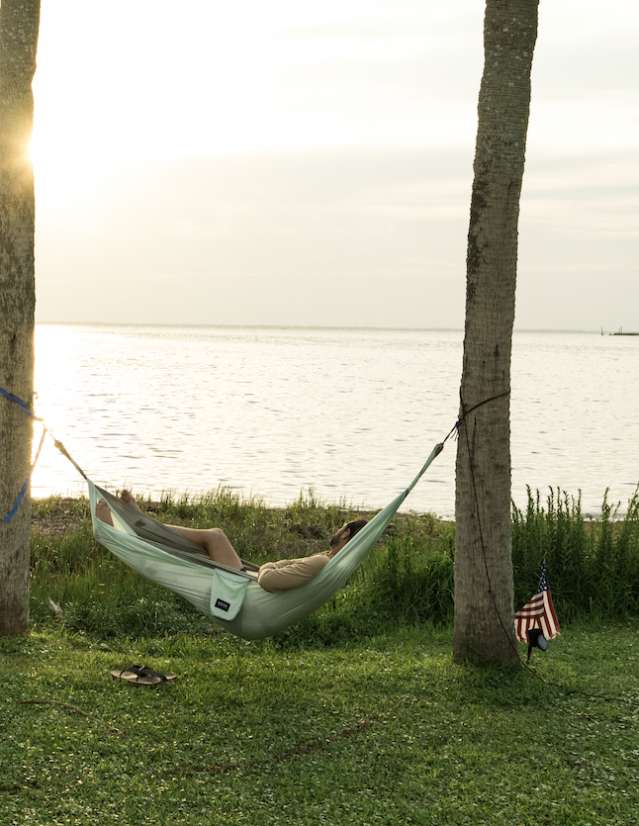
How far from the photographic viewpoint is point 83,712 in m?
4.86

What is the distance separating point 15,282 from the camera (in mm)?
5816

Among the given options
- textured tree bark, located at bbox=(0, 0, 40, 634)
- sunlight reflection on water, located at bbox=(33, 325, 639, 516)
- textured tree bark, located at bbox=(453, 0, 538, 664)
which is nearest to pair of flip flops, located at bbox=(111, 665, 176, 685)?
textured tree bark, located at bbox=(0, 0, 40, 634)

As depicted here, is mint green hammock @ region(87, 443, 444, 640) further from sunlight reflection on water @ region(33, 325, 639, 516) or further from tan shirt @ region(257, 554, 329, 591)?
sunlight reflection on water @ region(33, 325, 639, 516)

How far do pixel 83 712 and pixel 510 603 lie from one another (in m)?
2.23

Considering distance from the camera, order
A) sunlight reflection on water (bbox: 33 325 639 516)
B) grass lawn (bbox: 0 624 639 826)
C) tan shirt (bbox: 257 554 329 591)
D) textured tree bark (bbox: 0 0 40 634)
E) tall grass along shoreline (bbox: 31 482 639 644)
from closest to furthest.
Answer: grass lawn (bbox: 0 624 639 826) → tan shirt (bbox: 257 554 329 591) → textured tree bark (bbox: 0 0 40 634) → tall grass along shoreline (bbox: 31 482 639 644) → sunlight reflection on water (bbox: 33 325 639 516)

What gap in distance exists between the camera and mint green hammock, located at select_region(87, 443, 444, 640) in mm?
5121

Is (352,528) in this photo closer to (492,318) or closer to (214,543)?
(214,543)

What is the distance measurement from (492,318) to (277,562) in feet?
5.70

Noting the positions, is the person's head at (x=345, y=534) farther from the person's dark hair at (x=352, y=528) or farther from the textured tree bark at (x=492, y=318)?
the textured tree bark at (x=492, y=318)

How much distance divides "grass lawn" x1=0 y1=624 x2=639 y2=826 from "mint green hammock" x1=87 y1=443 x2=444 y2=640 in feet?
1.25

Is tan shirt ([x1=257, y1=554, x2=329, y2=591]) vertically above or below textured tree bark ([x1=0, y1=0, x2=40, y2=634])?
below

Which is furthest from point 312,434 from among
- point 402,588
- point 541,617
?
point 541,617

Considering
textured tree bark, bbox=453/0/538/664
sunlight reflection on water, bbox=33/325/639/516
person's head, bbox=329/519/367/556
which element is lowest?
sunlight reflection on water, bbox=33/325/639/516

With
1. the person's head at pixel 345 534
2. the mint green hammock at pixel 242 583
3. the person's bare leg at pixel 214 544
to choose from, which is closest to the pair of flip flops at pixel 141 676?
the mint green hammock at pixel 242 583
